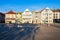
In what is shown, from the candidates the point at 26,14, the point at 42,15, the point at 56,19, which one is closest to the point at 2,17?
the point at 26,14

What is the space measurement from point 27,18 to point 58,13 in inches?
895

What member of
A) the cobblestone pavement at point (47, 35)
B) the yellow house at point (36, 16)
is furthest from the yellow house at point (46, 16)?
the cobblestone pavement at point (47, 35)

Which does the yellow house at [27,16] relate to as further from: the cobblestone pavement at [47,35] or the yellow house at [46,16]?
the cobblestone pavement at [47,35]

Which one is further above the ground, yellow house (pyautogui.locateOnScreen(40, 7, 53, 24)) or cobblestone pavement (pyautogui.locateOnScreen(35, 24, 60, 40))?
yellow house (pyautogui.locateOnScreen(40, 7, 53, 24))

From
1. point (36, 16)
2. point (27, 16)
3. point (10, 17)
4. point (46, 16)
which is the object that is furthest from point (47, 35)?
point (10, 17)

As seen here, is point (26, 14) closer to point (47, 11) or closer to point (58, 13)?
point (47, 11)

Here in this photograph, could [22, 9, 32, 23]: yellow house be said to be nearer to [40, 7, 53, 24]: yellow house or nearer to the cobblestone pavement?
[40, 7, 53, 24]: yellow house

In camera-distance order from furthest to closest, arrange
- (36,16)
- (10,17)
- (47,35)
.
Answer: (10,17) < (36,16) < (47,35)

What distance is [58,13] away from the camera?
348ft

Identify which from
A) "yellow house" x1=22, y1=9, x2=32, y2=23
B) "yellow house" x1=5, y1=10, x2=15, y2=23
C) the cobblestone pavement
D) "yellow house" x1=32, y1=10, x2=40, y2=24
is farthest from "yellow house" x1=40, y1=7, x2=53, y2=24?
the cobblestone pavement

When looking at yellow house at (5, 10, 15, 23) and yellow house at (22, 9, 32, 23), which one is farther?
yellow house at (5, 10, 15, 23)

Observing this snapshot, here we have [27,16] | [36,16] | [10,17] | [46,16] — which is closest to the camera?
[46,16]

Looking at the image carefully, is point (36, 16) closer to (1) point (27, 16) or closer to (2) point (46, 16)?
(1) point (27, 16)

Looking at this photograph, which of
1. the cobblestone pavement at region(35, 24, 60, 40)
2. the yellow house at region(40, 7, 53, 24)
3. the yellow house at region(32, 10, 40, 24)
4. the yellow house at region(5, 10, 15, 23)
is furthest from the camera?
the yellow house at region(5, 10, 15, 23)
